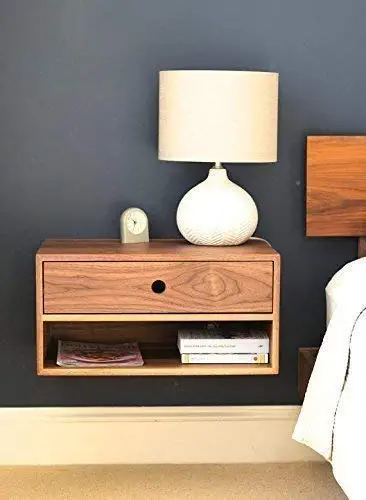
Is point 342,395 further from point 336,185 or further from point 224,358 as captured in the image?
point 336,185

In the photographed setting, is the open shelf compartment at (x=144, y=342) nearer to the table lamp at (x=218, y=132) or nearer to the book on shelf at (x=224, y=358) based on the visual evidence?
the book on shelf at (x=224, y=358)

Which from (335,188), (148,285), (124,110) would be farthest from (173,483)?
(124,110)

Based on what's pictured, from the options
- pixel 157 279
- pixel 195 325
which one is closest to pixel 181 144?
pixel 157 279

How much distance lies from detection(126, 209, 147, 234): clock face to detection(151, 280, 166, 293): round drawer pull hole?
23 cm

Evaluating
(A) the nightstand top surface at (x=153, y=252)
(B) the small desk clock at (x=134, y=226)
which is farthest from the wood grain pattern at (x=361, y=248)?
(B) the small desk clock at (x=134, y=226)

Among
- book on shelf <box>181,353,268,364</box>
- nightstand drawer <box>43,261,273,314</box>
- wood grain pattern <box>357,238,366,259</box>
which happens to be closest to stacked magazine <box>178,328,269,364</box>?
book on shelf <box>181,353,268,364</box>

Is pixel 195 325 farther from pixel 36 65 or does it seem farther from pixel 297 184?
pixel 36 65

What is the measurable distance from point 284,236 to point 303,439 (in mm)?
778

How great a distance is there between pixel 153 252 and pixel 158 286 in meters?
0.10

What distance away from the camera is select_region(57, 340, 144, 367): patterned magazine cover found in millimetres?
3008

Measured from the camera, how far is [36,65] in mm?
3223

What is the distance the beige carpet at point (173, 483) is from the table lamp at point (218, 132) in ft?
2.40

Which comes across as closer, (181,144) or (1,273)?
(181,144)

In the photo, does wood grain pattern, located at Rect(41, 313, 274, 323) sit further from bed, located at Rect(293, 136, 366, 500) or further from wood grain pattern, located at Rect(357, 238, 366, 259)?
wood grain pattern, located at Rect(357, 238, 366, 259)
